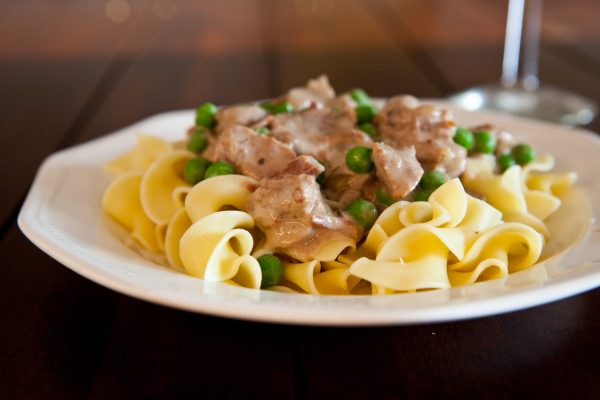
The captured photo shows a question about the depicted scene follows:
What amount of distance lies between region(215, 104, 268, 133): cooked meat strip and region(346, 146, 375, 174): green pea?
0.65m

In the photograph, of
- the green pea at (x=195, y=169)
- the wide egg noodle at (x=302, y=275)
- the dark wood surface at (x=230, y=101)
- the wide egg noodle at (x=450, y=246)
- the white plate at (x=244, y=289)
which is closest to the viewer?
the white plate at (x=244, y=289)

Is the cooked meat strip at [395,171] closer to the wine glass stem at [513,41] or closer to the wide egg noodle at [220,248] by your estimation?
the wide egg noodle at [220,248]

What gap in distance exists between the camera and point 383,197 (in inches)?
118

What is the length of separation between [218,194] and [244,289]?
2.41 ft

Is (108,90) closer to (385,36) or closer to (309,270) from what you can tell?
(385,36)

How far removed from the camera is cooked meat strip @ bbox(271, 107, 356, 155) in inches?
126

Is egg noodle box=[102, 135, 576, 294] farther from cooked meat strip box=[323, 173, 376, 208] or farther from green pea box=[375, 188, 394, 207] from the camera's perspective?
cooked meat strip box=[323, 173, 376, 208]

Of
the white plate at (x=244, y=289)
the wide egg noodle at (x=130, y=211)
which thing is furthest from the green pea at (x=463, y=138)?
the wide egg noodle at (x=130, y=211)

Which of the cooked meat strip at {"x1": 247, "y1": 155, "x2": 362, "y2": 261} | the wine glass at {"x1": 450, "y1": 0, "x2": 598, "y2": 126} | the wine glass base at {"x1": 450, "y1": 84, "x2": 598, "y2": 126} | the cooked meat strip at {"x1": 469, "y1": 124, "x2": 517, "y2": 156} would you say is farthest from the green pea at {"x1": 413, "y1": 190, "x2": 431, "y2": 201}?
the wine glass base at {"x1": 450, "y1": 84, "x2": 598, "y2": 126}

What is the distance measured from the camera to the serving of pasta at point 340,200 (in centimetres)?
273

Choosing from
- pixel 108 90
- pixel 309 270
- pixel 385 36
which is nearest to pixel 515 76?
pixel 385 36

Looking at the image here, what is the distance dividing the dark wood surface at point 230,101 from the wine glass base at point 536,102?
21 centimetres

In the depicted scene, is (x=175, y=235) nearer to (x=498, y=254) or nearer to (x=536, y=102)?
(x=498, y=254)

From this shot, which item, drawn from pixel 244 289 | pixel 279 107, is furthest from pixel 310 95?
pixel 244 289
